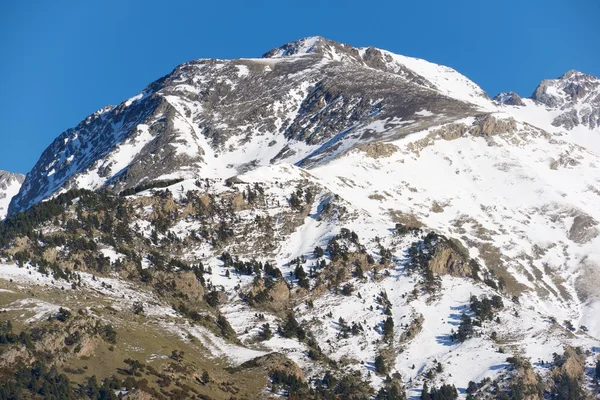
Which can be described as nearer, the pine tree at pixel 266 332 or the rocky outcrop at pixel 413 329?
the pine tree at pixel 266 332

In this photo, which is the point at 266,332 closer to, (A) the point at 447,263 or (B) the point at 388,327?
(B) the point at 388,327

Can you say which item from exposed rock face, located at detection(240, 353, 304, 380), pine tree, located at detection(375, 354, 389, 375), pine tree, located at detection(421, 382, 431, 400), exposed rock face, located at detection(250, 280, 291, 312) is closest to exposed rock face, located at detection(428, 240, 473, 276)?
pine tree, located at detection(375, 354, 389, 375)

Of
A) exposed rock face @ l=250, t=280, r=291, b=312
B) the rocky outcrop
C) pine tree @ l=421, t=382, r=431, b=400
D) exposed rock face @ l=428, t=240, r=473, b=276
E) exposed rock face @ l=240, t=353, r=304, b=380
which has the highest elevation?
exposed rock face @ l=428, t=240, r=473, b=276

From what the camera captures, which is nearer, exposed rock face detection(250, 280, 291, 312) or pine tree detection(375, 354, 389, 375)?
pine tree detection(375, 354, 389, 375)

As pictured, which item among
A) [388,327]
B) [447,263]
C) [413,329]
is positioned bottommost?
[413,329]

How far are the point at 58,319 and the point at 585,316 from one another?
424ft

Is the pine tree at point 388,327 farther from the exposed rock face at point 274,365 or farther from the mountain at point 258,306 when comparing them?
the exposed rock face at point 274,365

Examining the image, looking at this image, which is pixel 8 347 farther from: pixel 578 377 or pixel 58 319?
pixel 578 377

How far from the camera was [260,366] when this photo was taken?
355ft

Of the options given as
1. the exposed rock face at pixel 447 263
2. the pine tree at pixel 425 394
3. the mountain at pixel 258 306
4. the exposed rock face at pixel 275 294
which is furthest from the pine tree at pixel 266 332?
the exposed rock face at pixel 447 263

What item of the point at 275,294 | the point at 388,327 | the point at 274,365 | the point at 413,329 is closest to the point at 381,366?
the point at 388,327

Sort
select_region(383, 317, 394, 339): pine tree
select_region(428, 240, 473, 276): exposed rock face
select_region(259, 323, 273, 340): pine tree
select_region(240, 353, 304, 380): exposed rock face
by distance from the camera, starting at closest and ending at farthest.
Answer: select_region(240, 353, 304, 380): exposed rock face, select_region(259, 323, 273, 340): pine tree, select_region(383, 317, 394, 339): pine tree, select_region(428, 240, 473, 276): exposed rock face

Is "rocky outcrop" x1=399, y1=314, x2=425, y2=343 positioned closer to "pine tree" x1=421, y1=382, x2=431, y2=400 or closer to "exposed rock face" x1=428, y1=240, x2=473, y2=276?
"pine tree" x1=421, y1=382, x2=431, y2=400

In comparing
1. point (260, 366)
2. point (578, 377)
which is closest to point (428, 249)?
point (578, 377)
